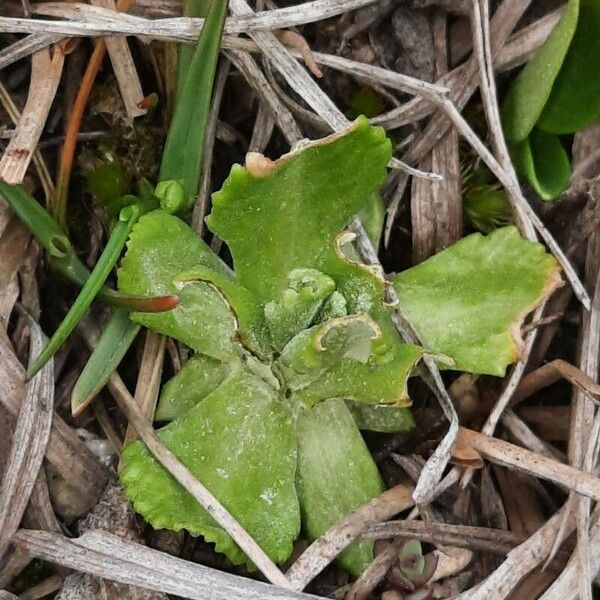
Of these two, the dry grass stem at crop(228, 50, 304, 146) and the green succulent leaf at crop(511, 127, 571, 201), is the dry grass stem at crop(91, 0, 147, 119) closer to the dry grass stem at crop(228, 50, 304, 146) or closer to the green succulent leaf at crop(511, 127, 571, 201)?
the dry grass stem at crop(228, 50, 304, 146)

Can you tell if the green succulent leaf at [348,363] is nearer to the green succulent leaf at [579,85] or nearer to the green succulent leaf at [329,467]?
the green succulent leaf at [329,467]

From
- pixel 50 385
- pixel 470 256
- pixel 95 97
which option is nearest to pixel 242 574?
pixel 50 385

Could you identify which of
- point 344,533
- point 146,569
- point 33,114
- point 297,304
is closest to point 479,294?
point 297,304

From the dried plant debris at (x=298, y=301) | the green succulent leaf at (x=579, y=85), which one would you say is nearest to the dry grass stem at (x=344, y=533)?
the dried plant debris at (x=298, y=301)

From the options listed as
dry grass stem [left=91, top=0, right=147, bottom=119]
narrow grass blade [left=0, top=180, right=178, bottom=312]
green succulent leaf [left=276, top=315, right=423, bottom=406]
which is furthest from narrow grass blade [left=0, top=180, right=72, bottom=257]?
green succulent leaf [left=276, top=315, right=423, bottom=406]

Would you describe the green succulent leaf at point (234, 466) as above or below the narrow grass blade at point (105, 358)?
below

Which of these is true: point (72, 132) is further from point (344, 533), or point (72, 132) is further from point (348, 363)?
point (344, 533)

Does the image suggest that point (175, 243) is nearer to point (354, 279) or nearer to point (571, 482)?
point (354, 279)
